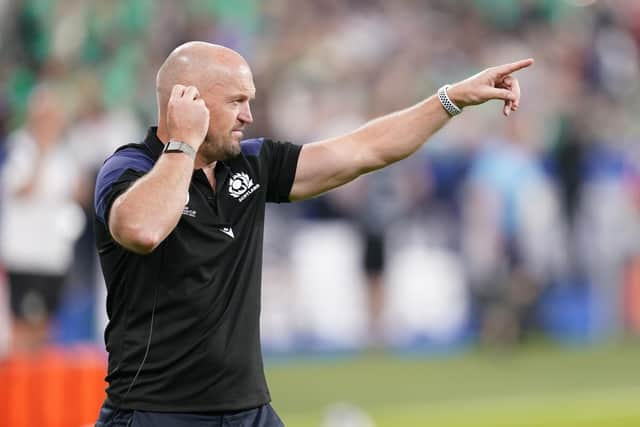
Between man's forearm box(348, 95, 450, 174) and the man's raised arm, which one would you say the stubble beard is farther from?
man's forearm box(348, 95, 450, 174)

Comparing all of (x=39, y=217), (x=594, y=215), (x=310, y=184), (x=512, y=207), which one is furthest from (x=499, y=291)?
(x=310, y=184)

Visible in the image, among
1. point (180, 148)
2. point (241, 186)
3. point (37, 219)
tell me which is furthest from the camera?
point (37, 219)

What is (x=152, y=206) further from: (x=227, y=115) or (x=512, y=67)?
(x=512, y=67)

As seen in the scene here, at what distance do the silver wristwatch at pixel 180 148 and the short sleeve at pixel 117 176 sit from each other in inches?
7.1

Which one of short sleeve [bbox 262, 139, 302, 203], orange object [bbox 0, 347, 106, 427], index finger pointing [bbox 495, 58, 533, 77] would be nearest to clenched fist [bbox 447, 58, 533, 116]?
index finger pointing [bbox 495, 58, 533, 77]

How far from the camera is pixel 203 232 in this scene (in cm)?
474

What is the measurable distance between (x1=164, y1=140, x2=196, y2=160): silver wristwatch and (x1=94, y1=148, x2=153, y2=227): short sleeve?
0.18 m

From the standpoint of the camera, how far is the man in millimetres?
4668

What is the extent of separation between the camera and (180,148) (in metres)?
4.52

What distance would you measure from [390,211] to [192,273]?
8920 mm

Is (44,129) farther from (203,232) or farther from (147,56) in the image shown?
(203,232)

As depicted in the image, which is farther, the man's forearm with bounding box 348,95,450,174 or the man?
the man's forearm with bounding box 348,95,450,174

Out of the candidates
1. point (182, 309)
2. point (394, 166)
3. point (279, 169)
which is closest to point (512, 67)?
point (279, 169)

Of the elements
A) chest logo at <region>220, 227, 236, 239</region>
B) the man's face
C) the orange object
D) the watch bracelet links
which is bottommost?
the orange object
